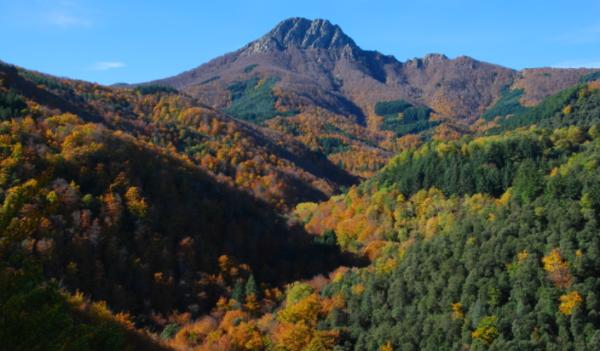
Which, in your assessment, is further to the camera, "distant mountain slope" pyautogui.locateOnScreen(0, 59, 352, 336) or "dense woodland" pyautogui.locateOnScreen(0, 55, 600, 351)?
"distant mountain slope" pyautogui.locateOnScreen(0, 59, 352, 336)

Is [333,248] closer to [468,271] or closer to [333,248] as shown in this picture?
[333,248]

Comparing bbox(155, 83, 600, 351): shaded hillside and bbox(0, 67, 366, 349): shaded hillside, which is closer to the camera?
bbox(155, 83, 600, 351): shaded hillside

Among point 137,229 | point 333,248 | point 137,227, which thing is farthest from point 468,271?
point 137,227

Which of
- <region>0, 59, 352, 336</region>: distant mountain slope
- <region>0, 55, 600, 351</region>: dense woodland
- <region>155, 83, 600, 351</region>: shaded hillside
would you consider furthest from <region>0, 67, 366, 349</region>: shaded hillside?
<region>155, 83, 600, 351</region>: shaded hillside

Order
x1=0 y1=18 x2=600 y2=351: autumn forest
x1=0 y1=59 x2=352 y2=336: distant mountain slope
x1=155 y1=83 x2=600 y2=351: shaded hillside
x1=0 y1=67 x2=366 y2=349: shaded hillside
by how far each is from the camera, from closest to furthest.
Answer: x1=155 y1=83 x2=600 y2=351: shaded hillside < x1=0 y1=18 x2=600 y2=351: autumn forest < x1=0 y1=67 x2=366 y2=349: shaded hillside < x1=0 y1=59 x2=352 y2=336: distant mountain slope

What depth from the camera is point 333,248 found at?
5837 inches

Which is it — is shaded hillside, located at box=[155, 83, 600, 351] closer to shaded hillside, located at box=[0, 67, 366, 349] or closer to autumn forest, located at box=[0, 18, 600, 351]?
autumn forest, located at box=[0, 18, 600, 351]

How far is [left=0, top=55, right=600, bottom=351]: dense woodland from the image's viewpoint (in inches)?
3533

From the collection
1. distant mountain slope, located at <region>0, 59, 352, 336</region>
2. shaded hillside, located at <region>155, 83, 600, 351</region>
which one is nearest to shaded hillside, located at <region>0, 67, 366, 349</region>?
distant mountain slope, located at <region>0, 59, 352, 336</region>

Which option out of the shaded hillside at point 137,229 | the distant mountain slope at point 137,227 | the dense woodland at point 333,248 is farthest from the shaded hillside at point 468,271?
the distant mountain slope at point 137,227

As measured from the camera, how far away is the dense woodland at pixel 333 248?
3533 inches

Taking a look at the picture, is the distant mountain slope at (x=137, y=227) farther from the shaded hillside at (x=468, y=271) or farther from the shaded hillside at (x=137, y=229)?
the shaded hillside at (x=468, y=271)

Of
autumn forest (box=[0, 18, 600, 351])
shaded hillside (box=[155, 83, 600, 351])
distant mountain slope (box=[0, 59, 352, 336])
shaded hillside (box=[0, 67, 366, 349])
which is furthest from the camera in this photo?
distant mountain slope (box=[0, 59, 352, 336])

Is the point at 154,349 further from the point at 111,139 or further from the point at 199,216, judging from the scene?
the point at 111,139
